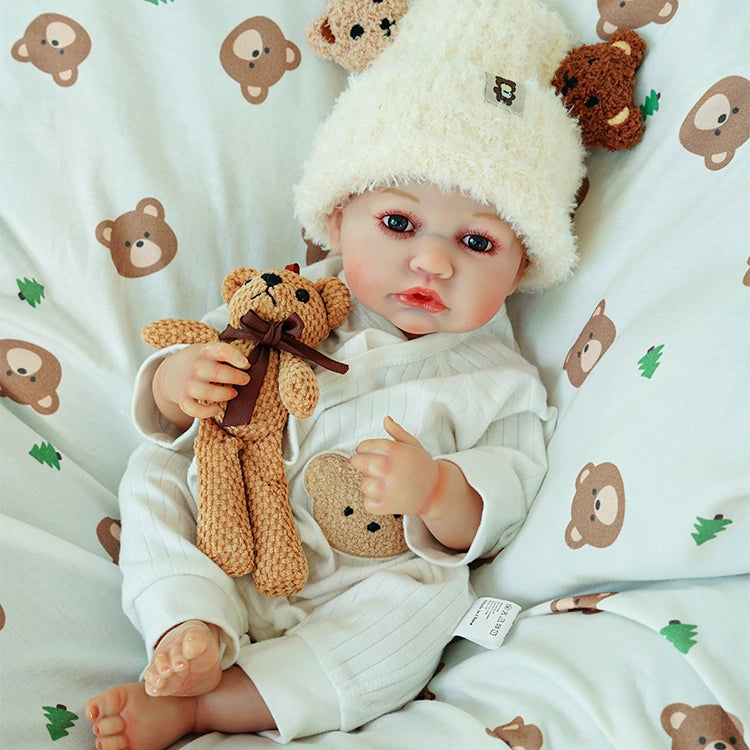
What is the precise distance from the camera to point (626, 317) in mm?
1123

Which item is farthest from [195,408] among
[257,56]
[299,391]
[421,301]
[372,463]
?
[257,56]

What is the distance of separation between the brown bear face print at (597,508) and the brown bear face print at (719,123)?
46cm

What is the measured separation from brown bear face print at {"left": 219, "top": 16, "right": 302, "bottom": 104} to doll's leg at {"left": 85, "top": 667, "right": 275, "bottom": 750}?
947 mm

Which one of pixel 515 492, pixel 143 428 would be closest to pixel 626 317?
pixel 515 492

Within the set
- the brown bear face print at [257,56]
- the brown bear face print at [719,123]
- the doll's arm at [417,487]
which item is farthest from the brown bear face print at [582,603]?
the brown bear face print at [257,56]

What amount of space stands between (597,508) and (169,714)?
0.58 meters

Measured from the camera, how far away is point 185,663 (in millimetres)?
896

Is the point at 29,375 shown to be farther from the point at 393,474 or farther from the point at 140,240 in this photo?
the point at 393,474

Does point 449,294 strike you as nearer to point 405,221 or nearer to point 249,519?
point 405,221

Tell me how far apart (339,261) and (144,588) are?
0.63 m

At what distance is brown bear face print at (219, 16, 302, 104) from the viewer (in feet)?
4.46

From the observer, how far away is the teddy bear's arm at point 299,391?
3.35 feet

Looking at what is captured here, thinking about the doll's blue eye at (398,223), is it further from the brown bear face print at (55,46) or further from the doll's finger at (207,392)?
the brown bear face print at (55,46)

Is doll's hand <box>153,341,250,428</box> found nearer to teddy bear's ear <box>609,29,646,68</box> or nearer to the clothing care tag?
the clothing care tag
